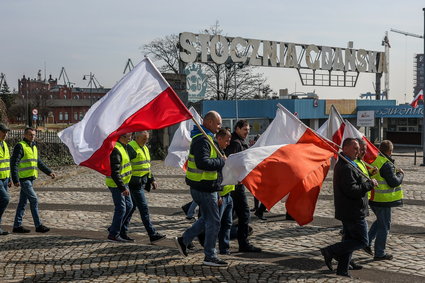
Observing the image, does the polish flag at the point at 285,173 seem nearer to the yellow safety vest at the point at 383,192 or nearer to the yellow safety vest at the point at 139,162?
the yellow safety vest at the point at 383,192

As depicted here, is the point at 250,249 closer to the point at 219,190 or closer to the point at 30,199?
the point at 219,190

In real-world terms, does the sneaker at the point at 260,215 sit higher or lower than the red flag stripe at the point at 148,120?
lower

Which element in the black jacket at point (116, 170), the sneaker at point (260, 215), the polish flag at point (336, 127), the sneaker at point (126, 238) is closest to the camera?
the black jacket at point (116, 170)

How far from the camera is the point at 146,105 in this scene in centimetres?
699

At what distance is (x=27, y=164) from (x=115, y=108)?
2896mm

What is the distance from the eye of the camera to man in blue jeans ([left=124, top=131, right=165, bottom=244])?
26.6ft

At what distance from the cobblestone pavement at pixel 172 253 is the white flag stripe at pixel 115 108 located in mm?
1403

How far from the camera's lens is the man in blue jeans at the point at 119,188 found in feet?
26.0

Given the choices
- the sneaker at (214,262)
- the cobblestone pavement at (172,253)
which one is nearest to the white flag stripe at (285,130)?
the cobblestone pavement at (172,253)

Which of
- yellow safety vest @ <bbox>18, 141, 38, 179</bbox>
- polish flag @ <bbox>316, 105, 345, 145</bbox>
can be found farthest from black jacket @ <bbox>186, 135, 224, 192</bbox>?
yellow safety vest @ <bbox>18, 141, 38, 179</bbox>

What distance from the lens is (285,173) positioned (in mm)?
6629

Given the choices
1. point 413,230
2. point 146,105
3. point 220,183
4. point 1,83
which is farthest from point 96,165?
point 1,83

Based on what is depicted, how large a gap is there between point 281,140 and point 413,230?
3550 millimetres

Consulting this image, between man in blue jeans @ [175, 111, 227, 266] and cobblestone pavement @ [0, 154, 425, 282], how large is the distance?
33 cm
